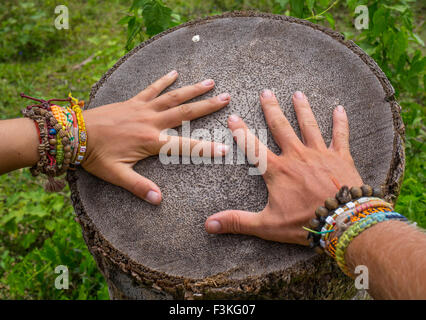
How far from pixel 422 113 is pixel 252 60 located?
206 centimetres

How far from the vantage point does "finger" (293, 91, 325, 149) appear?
52.7 inches

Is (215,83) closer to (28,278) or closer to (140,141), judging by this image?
(140,141)

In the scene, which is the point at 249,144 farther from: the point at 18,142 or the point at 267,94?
the point at 18,142

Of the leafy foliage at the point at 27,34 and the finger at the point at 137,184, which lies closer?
the finger at the point at 137,184

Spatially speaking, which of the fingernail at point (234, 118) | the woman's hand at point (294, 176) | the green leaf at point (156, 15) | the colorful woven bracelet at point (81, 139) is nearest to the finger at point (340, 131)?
the woman's hand at point (294, 176)

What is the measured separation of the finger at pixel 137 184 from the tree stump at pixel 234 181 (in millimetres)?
38

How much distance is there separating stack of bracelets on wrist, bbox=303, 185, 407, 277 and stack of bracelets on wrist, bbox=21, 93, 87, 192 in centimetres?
88

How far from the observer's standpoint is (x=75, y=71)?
3.90m

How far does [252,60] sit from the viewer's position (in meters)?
1.59

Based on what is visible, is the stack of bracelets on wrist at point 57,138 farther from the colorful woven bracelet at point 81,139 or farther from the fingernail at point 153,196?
the fingernail at point 153,196

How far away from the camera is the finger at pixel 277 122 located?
1.35 meters

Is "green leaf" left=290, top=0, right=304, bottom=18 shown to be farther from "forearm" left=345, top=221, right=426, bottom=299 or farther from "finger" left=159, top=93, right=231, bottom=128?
"forearm" left=345, top=221, right=426, bottom=299

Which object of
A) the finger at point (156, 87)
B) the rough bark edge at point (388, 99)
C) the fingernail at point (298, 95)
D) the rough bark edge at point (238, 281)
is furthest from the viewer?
the finger at point (156, 87)

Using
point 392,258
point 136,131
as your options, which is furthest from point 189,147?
point 392,258
